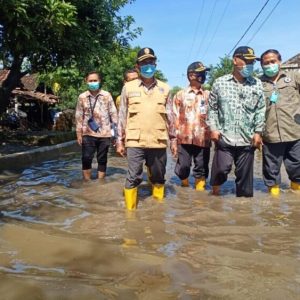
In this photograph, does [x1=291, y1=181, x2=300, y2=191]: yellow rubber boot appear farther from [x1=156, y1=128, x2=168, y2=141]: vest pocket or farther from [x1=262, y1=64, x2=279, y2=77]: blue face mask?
[x1=156, y1=128, x2=168, y2=141]: vest pocket

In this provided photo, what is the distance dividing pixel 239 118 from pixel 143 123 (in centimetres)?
113

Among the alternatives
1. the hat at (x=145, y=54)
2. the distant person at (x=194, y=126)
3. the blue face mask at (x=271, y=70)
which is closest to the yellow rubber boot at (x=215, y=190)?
the distant person at (x=194, y=126)

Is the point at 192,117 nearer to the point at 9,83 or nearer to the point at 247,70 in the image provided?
the point at 247,70

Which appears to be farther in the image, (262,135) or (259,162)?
(259,162)

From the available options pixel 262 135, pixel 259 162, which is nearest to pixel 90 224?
pixel 262 135

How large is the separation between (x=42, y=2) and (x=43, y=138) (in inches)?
299

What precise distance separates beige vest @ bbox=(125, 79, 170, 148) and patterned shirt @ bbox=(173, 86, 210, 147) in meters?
1.01

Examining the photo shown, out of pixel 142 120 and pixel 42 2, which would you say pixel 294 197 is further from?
pixel 42 2

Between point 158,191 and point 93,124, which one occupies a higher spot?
point 93,124

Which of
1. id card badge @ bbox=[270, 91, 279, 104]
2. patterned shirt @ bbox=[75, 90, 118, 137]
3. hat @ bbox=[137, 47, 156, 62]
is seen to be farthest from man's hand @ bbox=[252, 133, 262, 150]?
patterned shirt @ bbox=[75, 90, 118, 137]

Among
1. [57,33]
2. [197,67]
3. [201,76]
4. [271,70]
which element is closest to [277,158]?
[271,70]

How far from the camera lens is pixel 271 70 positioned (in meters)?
5.88

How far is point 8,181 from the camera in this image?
24.8 feet

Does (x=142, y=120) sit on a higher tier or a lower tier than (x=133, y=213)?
higher
